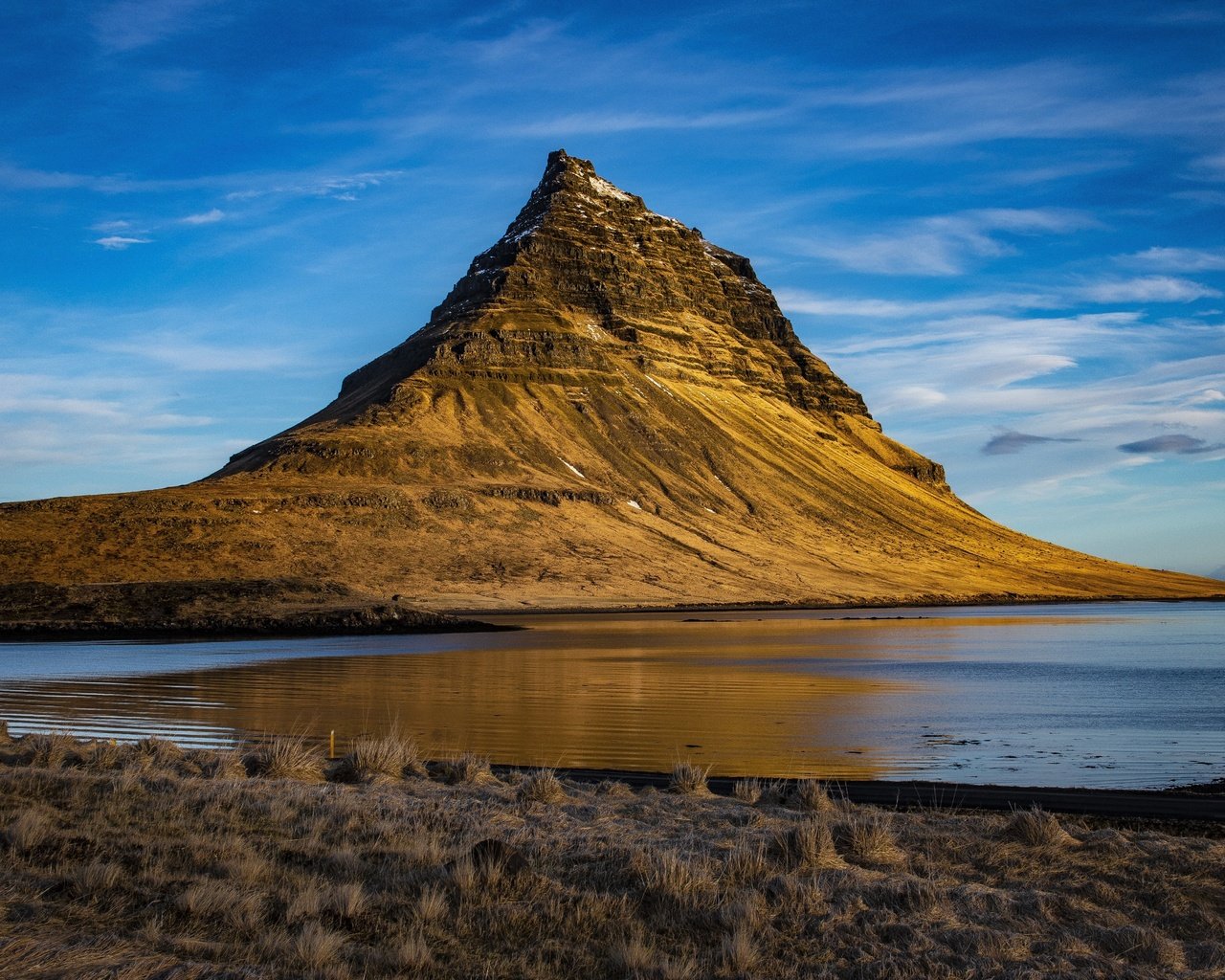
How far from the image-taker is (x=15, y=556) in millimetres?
98125

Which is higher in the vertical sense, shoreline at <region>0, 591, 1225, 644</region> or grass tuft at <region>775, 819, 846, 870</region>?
grass tuft at <region>775, 819, 846, 870</region>

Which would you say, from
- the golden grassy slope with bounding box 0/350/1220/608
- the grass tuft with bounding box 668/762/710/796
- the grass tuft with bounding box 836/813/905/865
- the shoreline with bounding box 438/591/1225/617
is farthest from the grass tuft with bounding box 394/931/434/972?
the golden grassy slope with bounding box 0/350/1220/608

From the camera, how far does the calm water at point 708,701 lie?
2108 cm

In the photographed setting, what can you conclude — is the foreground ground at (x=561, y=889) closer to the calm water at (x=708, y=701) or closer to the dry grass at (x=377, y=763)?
the dry grass at (x=377, y=763)

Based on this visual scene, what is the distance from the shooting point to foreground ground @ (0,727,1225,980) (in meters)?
8.16

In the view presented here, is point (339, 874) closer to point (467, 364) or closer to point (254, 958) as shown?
point (254, 958)

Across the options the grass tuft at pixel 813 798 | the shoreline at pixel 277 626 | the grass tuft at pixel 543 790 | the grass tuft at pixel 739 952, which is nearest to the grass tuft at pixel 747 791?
the grass tuft at pixel 813 798

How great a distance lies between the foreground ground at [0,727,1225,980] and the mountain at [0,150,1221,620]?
69.6m

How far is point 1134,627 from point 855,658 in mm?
40800

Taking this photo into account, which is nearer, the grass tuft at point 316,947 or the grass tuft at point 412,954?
the grass tuft at point 316,947

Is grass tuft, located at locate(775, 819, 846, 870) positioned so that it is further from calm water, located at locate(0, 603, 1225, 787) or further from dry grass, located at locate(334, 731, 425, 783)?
calm water, located at locate(0, 603, 1225, 787)

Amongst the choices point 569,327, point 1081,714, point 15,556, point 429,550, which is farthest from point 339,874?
point 569,327

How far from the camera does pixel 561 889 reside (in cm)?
970

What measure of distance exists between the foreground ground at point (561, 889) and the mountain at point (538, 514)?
69.6 m
